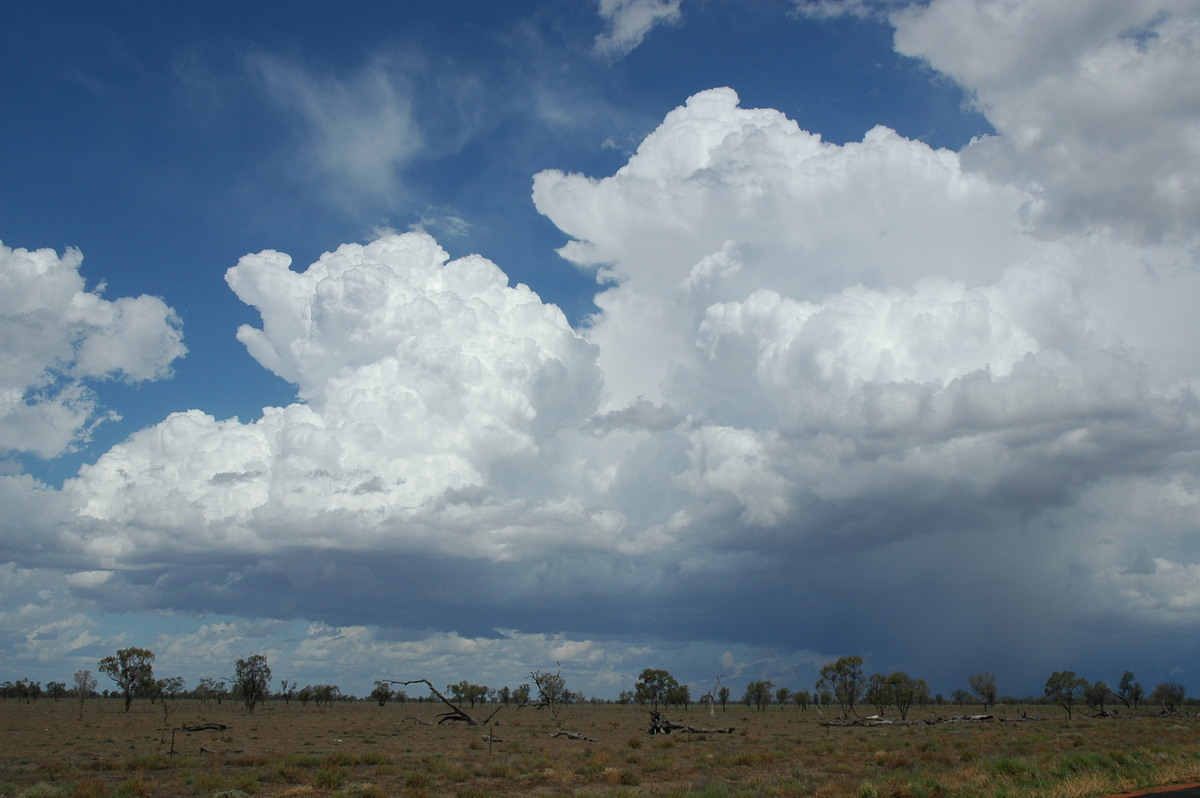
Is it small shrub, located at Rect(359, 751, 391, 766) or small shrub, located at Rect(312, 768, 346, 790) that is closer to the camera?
small shrub, located at Rect(312, 768, 346, 790)

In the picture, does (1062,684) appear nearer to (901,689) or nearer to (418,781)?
(901,689)

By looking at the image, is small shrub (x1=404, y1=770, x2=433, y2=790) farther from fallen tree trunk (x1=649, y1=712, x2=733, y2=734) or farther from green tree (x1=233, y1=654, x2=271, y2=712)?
green tree (x1=233, y1=654, x2=271, y2=712)

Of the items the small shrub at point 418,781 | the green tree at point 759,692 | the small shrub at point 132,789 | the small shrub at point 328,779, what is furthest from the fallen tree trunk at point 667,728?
the green tree at point 759,692

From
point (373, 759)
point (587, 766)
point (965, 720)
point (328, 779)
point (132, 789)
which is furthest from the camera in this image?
point (965, 720)

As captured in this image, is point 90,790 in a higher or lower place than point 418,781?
higher

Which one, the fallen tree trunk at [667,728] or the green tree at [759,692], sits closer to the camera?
the fallen tree trunk at [667,728]

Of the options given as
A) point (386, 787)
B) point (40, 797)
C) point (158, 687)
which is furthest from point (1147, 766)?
point (158, 687)

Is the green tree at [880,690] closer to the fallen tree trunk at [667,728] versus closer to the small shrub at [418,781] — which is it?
the fallen tree trunk at [667,728]

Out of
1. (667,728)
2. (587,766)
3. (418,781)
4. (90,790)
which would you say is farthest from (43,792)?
(667,728)

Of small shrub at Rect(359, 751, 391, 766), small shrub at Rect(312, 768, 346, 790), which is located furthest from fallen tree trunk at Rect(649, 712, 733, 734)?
small shrub at Rect(312, 768, 346, 790)

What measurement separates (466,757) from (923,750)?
25.7 metres

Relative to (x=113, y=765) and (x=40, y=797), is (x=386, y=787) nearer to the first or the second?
(x=40, y=797)

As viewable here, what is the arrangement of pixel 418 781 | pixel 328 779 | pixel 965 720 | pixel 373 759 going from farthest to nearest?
pixel 965 720
pixel 373 759
pixel 418 781
pixel 328 779

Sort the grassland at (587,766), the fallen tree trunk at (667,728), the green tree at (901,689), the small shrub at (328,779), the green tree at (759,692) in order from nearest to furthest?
the grassland at (587,766) < the small shrub at (328,779) < the fallen tree trunk at (667,728) < the green tree at (901,689) < the green tree at (759,692)
